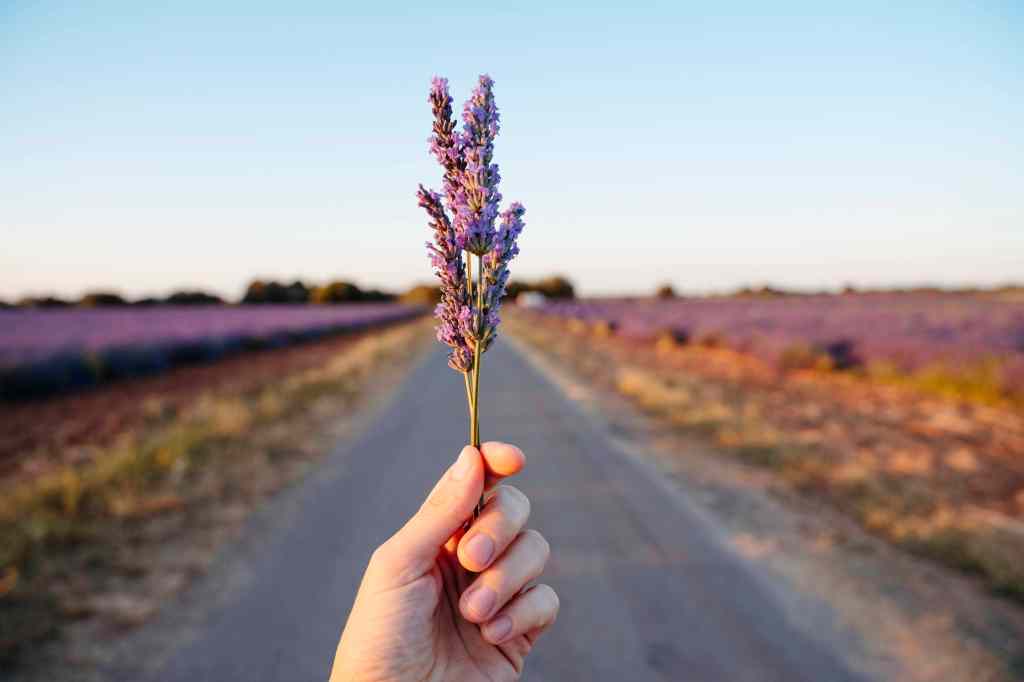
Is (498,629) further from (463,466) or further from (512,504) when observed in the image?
(463,466)

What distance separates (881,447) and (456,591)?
31.8ft

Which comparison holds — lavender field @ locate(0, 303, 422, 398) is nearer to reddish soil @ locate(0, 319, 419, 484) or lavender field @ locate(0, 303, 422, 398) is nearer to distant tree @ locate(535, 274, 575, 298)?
reddish soil @ locate(0, 319, 419, 484)

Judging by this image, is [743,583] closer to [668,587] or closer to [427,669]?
[668,587]

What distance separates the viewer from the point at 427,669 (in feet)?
5.63

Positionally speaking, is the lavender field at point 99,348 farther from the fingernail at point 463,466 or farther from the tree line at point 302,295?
the fingernail at point 463,466

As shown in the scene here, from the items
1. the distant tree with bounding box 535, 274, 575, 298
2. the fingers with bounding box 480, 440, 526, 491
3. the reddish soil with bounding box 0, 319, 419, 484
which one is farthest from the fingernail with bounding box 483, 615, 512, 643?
the distant tree with bounding box 535, 274, 575, 298

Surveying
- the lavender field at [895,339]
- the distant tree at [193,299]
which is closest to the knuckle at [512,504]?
the lavender field at [895,339]

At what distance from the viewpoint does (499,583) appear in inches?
60.5

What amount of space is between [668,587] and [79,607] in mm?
4600

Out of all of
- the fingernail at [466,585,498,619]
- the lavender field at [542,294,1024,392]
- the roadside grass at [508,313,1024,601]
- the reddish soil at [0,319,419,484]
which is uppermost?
the fingernail at [466,585,498,619]

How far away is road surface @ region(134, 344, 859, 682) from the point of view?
374 centimetres

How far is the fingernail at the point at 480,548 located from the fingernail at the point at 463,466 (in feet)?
0.59

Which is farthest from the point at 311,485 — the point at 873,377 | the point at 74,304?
the point at 74,304

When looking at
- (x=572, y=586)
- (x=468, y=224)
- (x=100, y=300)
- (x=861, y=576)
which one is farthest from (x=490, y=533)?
(x=100, y=300)
